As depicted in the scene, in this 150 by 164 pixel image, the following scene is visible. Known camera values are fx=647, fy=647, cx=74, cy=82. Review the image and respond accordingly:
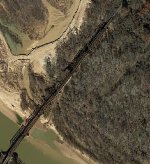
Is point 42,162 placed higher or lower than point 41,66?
lower

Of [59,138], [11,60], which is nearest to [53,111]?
[59,138]

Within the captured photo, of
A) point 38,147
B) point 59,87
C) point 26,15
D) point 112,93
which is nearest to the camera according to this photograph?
point 112,93

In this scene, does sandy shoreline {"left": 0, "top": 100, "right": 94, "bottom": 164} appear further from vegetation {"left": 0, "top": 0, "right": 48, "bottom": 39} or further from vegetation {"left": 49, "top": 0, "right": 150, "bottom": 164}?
vegetation {"left": 0, "top": 0, "right": 48, "bottom": 39}

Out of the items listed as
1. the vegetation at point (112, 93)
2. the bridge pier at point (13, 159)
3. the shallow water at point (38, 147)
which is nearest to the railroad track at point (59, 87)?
the bridge pier at point (13, 159)

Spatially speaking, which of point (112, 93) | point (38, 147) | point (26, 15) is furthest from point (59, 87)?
point (26, 15)

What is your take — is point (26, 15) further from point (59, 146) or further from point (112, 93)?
point (59, 146)

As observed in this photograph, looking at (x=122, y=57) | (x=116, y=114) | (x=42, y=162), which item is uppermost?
(x=122, y=57)

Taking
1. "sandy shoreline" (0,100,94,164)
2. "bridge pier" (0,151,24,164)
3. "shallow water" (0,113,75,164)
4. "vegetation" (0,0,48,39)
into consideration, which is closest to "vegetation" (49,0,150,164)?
"sandy shoreline" (0,100,94,164)

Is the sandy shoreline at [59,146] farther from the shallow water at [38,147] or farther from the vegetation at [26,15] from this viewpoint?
the vegetation at [26,15]

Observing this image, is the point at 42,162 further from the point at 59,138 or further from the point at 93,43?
the point at 93,43
